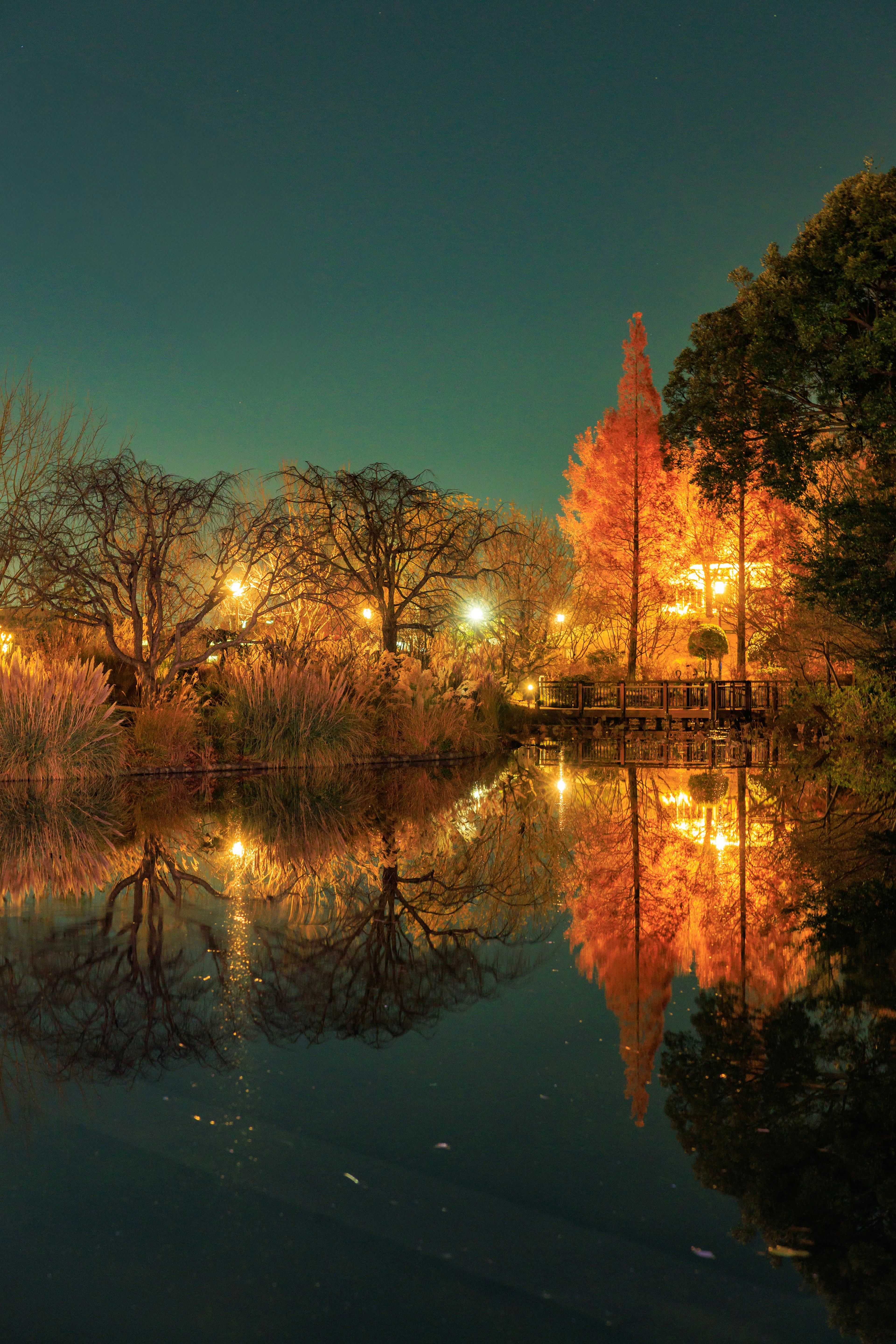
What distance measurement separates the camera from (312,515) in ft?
70.8

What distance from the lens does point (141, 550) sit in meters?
16.7

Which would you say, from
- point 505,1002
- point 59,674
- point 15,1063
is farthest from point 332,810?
point 15,1063

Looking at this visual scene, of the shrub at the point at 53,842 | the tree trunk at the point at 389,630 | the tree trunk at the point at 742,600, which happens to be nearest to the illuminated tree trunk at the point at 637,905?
the shrub at the point at 53,842

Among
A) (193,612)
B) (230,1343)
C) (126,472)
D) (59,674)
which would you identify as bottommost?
(230,1343)

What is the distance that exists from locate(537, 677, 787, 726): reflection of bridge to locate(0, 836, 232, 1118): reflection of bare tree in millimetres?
22425

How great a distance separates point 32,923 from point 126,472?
1215 cm

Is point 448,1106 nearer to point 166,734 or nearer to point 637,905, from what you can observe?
point 637,905

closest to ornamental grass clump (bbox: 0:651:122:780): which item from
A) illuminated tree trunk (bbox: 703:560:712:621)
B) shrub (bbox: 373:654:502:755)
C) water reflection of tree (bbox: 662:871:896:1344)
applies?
shrub (bbox: 373:654:502:755)

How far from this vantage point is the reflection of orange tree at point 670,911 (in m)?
4.72

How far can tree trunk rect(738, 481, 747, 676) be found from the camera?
33188 millimetres

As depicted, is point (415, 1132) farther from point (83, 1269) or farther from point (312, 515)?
point (312, 515)

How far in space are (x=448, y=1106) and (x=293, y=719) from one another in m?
12.7

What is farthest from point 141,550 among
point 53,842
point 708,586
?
point 708,586

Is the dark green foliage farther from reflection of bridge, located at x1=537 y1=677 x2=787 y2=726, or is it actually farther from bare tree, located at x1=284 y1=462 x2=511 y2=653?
reflection of bridge, located at x1=537 y1=677 x2=787 y2=726
